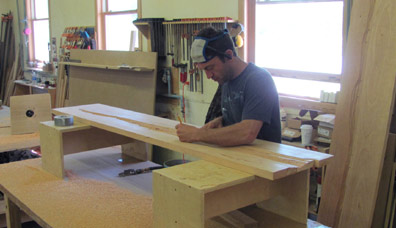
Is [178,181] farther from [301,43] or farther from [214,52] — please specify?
[301,43]

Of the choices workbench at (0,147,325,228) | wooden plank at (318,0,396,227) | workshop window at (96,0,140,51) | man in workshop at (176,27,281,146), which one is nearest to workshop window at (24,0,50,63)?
workshop window at (96,0,140,51)

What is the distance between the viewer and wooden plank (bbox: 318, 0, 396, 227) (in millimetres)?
2297

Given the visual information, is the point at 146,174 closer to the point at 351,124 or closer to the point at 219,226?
the point at 219,226

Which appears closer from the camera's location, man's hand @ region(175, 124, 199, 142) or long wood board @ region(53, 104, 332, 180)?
long wood board @ region(53, 104, 332, 180)

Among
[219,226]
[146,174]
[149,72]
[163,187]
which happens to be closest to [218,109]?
[146,174]

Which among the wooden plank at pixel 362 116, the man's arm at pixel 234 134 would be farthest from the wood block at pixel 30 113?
the wooden plank at pixel 362 116

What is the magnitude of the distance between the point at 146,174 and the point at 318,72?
5.36ft

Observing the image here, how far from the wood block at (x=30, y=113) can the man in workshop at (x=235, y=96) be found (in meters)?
1.57

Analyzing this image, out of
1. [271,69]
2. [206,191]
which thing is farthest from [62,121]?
[271,69]

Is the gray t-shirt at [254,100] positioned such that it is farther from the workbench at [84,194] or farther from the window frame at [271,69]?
the window frame at [271,69]

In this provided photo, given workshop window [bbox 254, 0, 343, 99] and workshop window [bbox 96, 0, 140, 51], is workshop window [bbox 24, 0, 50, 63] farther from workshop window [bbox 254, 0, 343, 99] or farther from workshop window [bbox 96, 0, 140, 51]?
workshop window [bbox 254, 0, 343, 99]

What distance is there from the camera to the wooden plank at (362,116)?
2297mm

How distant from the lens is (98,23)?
17.5 ft

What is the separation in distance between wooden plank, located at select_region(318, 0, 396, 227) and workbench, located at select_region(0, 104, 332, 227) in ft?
3.35
